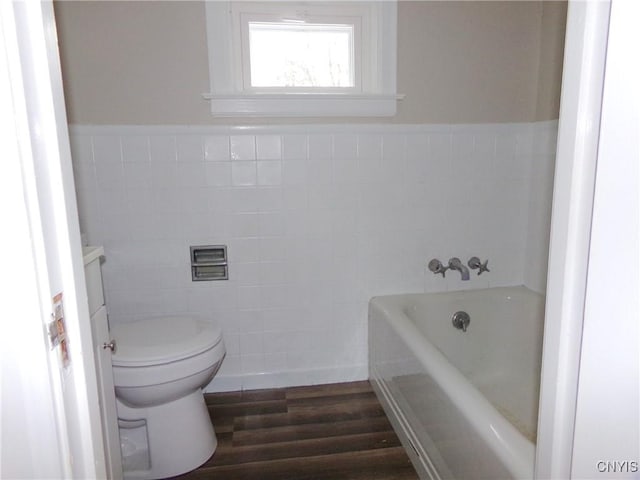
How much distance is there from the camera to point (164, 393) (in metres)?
1.49

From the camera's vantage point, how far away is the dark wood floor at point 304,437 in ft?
5.10

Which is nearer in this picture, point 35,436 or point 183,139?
point 35,436

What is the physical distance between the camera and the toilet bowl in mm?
1439

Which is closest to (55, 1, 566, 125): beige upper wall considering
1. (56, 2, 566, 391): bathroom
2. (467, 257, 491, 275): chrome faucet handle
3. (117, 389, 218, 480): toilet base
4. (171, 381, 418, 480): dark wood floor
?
(56, 2, 566, 391): bathroom

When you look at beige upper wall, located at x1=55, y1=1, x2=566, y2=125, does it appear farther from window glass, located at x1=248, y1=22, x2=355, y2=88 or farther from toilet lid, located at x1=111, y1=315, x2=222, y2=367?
toilet lid, located at x1=111, y1=315, x2=222, y2=367

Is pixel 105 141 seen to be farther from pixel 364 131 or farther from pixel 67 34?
pixel 364 131

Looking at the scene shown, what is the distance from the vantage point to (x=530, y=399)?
1.84m

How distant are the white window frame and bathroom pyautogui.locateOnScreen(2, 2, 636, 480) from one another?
0.15 ft

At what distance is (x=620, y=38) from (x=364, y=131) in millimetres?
1513

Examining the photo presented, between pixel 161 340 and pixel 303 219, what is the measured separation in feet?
2.68

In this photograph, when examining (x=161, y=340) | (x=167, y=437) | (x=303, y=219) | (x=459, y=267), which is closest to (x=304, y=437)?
(x=167, y=437)

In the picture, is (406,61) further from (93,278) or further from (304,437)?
(304,437)

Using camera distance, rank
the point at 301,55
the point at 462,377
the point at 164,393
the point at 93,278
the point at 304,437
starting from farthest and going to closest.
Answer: the point at 301,55 < the point at 304,437 < the point at 164,393 < the point at 462,377 < the point at 93,278

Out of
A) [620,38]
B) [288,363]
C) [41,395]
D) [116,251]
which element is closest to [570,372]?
[620,38]
